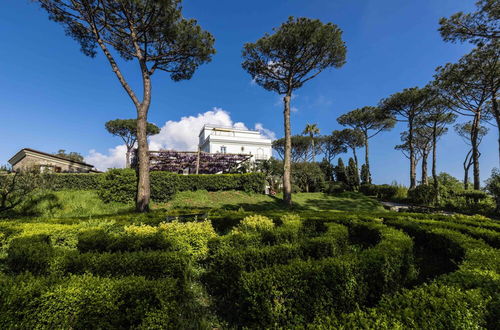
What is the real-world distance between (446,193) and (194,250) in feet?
68.2

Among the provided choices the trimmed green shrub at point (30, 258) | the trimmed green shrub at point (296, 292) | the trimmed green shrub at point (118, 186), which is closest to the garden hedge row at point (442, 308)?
the trimmed green shrub at point (296, 292)

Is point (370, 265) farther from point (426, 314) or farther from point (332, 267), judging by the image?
point (426, 314)

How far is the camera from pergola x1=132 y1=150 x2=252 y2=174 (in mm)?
19384

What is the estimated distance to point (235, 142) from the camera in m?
34.3

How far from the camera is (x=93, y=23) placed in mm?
9969

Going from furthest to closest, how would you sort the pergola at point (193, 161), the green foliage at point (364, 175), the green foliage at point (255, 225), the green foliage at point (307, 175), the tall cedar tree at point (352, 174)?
the tall cedar tree at point (352, 174), the green foliage at point (364, 175), the green foliage at point (307, 175), the pergola at point (193, 161), the green foliage at point (255, 225)

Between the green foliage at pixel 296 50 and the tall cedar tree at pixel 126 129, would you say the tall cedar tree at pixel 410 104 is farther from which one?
the tall cedar tree at pixel 126 129

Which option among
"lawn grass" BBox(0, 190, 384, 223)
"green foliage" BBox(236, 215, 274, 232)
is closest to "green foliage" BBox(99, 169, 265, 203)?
"lawn grass" BBox(0, 190, 384, 223)

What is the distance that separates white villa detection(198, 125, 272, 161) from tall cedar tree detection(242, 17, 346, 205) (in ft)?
55.0

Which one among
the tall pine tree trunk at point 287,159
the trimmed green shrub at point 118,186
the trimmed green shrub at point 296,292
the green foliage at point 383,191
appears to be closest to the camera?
the trimmed green shrub at point 296,292

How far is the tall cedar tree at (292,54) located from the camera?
43.6 ft

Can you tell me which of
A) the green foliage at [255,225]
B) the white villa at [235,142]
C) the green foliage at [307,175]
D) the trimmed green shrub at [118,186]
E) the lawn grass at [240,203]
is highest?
the white villa at [235,142]

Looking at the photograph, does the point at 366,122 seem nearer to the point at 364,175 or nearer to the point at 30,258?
the point at 364,175

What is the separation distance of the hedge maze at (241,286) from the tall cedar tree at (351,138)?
3537 cm
